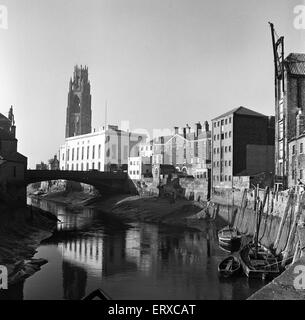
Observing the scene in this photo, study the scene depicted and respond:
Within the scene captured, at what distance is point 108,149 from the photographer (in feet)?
330

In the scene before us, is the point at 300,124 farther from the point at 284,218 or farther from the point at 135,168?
the point at 135,168

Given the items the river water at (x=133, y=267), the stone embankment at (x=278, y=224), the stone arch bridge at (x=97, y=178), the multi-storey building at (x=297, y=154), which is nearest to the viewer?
the stone embankment at (x=278, y=224)

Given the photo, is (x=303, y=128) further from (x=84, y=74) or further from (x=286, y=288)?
(x=84, y=74)

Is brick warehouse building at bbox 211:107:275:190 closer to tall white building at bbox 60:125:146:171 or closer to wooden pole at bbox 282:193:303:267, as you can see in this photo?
wooden pole at bbox 282:193:303:267

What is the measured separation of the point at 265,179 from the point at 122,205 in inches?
1294

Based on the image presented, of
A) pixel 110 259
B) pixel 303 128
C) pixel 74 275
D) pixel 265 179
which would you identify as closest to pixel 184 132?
pixel 265 179

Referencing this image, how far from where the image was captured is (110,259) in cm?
3366

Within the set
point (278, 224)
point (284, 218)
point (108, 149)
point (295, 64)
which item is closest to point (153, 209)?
point (278, 224)

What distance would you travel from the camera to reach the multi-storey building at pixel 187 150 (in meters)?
77.6

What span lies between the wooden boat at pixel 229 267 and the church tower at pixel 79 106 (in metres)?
133

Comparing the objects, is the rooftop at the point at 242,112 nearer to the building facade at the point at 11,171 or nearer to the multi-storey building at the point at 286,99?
the multi-storey building at the point at 286,99

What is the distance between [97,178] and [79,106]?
85114mm

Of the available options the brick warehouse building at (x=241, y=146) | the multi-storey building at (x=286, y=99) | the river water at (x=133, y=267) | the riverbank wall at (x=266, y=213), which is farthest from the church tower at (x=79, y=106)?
the multi-storey building at (x=286, y=99)

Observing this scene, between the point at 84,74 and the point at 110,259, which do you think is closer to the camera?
the point at 110,259
